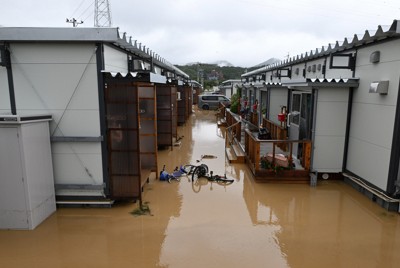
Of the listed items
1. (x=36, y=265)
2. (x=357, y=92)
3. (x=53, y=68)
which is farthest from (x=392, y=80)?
(x=36, y=265)

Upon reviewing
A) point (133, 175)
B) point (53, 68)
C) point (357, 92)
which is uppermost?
point (53, 68)

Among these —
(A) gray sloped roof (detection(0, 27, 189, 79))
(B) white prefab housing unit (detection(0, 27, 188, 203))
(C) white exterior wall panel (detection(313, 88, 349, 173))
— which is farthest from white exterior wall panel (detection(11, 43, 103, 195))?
(C) white exterior wall panel (detection(313, 88, 349, 173))

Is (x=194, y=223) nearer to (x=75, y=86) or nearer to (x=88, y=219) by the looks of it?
(x=88, y=219)

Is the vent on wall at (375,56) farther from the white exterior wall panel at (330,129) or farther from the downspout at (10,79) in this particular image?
the downspout at (10,79)

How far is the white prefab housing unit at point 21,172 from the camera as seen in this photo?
14.1ft

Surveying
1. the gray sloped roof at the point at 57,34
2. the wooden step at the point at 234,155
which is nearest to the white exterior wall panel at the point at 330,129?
the wooden step at the point at 234,155

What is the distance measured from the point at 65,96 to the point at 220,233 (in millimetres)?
3620

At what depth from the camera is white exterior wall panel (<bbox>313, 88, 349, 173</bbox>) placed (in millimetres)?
6672

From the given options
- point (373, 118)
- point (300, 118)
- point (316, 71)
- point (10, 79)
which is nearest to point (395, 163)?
point (373, 118)

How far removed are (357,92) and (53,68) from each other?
6.49 m

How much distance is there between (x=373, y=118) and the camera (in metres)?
5.80

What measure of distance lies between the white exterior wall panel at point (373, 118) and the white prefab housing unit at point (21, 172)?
6.38 metres

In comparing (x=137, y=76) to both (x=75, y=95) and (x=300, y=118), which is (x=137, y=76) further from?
(x=300, y=118)

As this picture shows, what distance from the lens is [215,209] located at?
17.3ft
